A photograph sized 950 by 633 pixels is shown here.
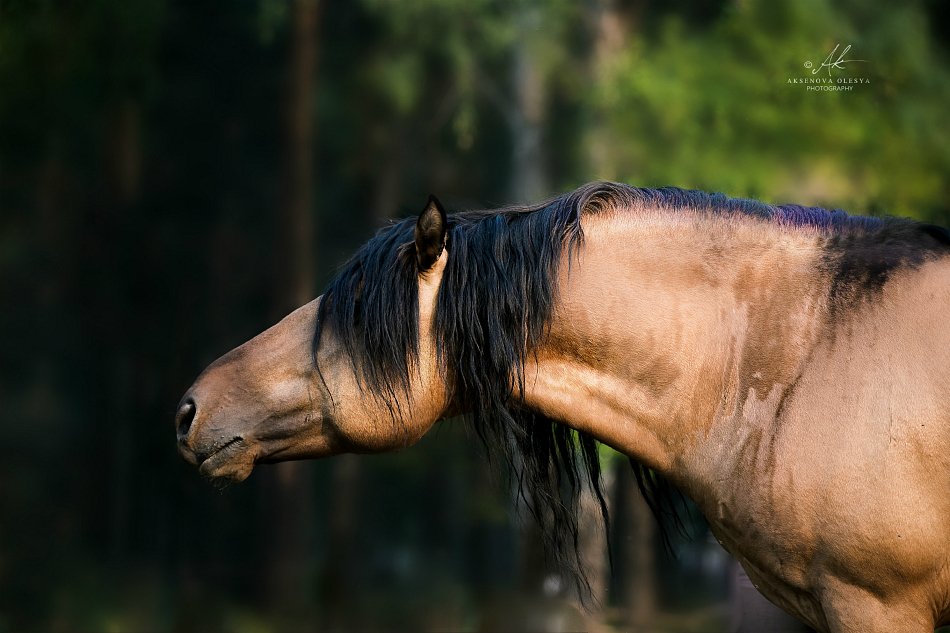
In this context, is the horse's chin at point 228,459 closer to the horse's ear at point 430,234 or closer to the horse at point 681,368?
the horse at point 681,368

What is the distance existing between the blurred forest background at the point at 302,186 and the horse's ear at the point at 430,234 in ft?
18.4

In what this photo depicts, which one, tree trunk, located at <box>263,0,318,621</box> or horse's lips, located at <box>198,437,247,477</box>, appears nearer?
horse's lips, located at <box>198,437,247,477</box>

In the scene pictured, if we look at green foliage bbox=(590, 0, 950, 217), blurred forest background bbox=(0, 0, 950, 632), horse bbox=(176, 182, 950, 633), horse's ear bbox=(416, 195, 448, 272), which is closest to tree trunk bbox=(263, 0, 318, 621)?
blurred forest background bbox=(0, 0, 950, 632)

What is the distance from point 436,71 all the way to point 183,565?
9.96 metres

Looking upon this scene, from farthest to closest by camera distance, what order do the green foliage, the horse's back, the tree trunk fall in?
the tree trunk
the green foliage
the horse's back

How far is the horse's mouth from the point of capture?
311 cm

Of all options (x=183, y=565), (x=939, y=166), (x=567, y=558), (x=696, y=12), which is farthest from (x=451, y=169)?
(x=567, y=558)

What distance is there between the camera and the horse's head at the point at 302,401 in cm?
304

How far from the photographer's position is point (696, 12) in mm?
13266

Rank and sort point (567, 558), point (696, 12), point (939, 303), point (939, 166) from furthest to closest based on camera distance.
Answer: point (696, 12)
point (939, 166)
point (567, 558)
point (939, 303)

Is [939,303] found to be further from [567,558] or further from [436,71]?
[436,71]

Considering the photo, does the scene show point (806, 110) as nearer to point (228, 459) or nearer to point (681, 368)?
point (681, 368)
